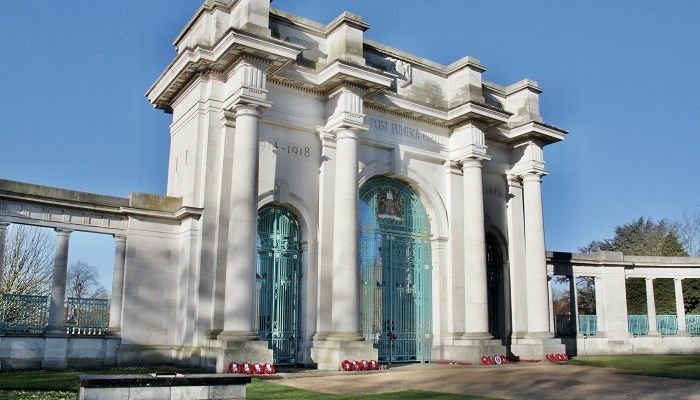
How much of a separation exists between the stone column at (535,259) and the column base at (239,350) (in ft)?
39.6

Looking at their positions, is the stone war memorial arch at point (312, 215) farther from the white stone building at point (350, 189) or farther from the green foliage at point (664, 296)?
the green foliage at point (664, 296)

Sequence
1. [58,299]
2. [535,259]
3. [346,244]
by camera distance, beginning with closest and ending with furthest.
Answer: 1. [58,299]
2. [346,244]
3. [535,259]

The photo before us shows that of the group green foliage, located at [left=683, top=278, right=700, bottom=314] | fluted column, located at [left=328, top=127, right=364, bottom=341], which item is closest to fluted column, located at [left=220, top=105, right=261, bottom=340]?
fluted column, located at [left=328, top=127, right=364, bottom=341]

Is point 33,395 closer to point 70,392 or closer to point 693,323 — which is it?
point 70,392

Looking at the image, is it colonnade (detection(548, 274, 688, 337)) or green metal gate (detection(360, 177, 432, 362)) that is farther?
colonnade (detection(548, 274, 688, 337))

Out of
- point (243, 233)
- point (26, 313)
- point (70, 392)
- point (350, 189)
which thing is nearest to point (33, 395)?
point (70, 392)

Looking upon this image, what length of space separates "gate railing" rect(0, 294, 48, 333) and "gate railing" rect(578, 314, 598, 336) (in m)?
22.8

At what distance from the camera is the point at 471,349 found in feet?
72.4

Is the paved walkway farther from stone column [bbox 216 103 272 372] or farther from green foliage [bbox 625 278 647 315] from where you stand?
green foliage [bbox 625 278 647 315]

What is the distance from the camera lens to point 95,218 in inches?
751

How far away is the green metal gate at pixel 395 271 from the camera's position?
2208 centimetres

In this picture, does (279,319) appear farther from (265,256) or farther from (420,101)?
(420,101)

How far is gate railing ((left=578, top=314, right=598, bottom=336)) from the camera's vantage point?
3034 cm

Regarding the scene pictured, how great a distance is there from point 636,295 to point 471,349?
21.1 meters
